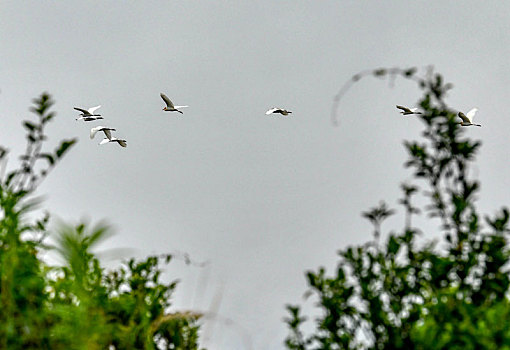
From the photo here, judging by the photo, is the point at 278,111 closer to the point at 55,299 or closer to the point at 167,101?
the point at 167,101

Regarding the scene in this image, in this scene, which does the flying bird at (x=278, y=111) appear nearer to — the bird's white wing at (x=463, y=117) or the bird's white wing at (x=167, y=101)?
the bird's white wing at (x=167, y=101)

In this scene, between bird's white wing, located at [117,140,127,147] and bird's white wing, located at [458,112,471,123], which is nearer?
bird's white wing, located at [458,112,471,123]

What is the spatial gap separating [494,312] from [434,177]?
1.01 m

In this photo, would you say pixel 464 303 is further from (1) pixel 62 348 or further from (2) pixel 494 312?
(1) pixel 62 348

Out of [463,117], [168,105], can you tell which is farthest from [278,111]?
[463,117]

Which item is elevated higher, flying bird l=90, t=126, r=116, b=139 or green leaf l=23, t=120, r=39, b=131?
flying bird l=90, t=126, r=116, b=139

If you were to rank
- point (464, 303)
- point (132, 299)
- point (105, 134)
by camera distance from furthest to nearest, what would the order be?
point (105, 134)
point (132, 299)
point (464, 303)

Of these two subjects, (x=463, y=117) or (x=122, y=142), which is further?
(x=122, y=142)

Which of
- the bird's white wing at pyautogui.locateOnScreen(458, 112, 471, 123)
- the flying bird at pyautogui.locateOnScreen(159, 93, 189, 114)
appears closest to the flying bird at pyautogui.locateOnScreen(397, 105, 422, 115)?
the bird's white wing at pyautogui.locateOnScreen(458, 112, 471, 123)

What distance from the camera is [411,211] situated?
14.9 ft

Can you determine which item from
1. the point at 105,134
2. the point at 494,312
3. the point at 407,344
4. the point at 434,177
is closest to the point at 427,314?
the point at 407,344

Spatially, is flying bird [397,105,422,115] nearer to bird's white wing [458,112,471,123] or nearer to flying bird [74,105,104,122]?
bird's white wing [458,112,471,123]

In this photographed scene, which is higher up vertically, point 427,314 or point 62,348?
point 427,314

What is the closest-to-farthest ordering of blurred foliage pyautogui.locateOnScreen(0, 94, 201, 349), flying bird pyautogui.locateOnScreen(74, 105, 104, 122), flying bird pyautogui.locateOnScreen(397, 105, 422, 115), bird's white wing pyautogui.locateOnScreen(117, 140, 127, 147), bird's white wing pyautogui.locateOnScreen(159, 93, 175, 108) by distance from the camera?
blurred foliage pyautogui.locateOnScreen(0, 94, 201, 349) < flying bird pyautogui.locateOnScreen(397, 105, 422, 115) < flying bird pyautogui.locateOnScreen(74, 105, 104, 122) < bird's white wing pyautogui.locateOnScreen(117, 140, 127, 147) < bird's white wing pyautogui.locateOnScreen(159, 93, 175, 108)
